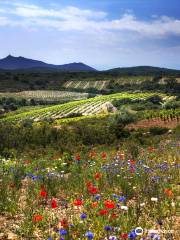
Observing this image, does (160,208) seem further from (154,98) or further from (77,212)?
(154,98)

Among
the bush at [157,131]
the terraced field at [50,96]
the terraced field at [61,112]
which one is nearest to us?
the bush at [157,131]

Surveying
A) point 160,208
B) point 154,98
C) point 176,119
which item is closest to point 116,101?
point 154,98

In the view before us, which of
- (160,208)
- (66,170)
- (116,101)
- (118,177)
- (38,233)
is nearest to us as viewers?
(38,233)

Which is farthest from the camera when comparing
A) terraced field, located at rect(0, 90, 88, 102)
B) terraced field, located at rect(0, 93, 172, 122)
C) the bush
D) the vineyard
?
the vineyard

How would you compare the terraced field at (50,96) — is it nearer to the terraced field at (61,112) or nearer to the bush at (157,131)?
the terraced field at (61,112)

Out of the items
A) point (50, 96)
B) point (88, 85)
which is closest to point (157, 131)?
point (50, 96)

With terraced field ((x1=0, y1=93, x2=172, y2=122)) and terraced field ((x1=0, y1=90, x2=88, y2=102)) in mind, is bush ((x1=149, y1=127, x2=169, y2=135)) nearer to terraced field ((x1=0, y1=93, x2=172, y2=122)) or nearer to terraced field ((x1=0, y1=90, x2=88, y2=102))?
terraced field ((x1=0, y1=93, x2=172, y2=122))

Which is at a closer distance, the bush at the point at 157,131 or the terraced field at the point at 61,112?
the bush at the point at 157,131

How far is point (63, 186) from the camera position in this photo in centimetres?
747

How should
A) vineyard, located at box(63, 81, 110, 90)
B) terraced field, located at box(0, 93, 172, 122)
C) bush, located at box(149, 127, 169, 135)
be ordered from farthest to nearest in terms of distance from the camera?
vineyard, located at box(63, 81, 110, 90), terraced field, located at box(0, 93, 172, 122), bush, located at box(149, 127, 169, 135)

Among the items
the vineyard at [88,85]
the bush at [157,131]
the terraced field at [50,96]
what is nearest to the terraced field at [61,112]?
the bush at [157,131]

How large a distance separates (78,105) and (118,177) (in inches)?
3160

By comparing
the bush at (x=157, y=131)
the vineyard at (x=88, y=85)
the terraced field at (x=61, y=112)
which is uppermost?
the vineyard at (x=88, y=85)

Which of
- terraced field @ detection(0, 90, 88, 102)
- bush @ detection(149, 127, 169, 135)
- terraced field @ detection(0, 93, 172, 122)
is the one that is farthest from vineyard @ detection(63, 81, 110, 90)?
bush @ detection(149, 127, 169, 135)
